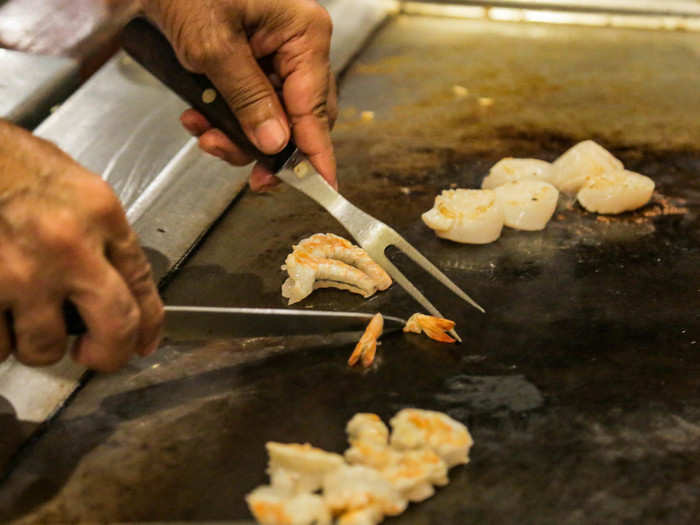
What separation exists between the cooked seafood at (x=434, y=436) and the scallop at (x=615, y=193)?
40.3 inches

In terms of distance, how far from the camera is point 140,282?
5.21 ft

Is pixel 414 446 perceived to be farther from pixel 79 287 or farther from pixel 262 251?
pixel 262 251

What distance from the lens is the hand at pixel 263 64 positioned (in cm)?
211

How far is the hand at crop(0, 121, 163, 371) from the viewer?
144cm

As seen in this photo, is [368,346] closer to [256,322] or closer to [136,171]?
[256,322]

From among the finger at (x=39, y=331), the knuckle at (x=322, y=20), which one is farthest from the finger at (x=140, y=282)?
the knuckle at (x=322, y=20)

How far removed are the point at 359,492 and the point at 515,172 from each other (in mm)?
1334

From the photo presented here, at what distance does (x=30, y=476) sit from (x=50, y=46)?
2.26 metres

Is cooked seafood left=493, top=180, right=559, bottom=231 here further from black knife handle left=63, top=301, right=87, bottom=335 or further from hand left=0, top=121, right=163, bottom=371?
black knife handle left=63, top=301, right=87, bottom=335

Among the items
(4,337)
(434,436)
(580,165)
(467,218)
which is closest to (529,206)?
(467,218)

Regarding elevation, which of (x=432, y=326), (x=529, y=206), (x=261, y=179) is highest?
(x=261, y=179)

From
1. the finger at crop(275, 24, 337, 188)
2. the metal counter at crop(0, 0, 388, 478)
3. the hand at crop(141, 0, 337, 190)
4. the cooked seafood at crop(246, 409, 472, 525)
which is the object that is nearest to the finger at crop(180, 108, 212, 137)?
the hand at crop(141, 0, 337, 190)

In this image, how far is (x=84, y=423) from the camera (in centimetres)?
179

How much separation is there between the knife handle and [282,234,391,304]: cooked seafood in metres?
0.23
